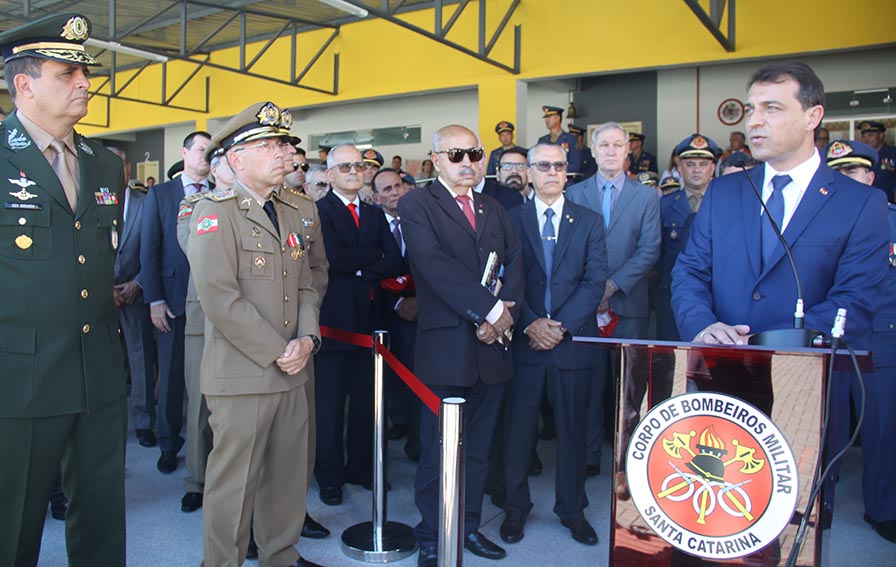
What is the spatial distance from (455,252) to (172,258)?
179cm

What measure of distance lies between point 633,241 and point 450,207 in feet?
Answer: 4.53

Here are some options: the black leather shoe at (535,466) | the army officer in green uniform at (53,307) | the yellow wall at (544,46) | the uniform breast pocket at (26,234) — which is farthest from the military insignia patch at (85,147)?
the yellow wall at (544,46)

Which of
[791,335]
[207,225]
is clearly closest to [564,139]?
[207,225]

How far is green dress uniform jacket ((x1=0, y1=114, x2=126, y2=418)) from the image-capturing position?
7.20ft

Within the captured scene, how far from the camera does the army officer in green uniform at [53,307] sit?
2.20m

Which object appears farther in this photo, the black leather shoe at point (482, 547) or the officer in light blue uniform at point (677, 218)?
the officer in light blue uniform at point (677, 218)

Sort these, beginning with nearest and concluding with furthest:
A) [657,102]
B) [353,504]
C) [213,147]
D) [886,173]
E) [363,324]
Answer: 1. [213,147]
2. [353,504]
3. [363,324]
4. [886,173]
5. [657,102]

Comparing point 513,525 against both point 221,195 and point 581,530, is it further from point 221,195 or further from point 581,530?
point 221,195

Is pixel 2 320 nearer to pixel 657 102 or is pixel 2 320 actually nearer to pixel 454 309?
pixel 454 309

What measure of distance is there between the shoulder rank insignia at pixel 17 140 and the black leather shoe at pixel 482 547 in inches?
89.5

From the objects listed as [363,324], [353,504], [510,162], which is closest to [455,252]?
[363,324]

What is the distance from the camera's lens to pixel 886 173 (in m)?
7.49

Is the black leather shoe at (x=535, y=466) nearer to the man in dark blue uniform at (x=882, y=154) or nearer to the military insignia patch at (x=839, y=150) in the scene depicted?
the military insignia patch at (x=839, y=150)

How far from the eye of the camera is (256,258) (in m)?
2.72
